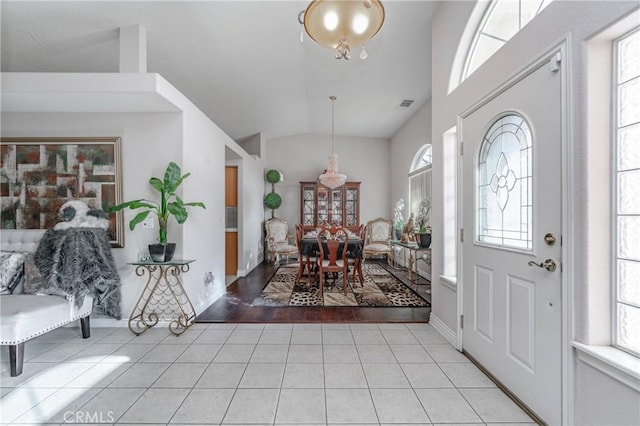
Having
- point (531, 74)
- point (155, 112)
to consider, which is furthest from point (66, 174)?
point (531, 74)

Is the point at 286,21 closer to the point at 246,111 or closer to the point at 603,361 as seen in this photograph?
the point at 246,111

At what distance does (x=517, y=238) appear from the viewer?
179 centimetres

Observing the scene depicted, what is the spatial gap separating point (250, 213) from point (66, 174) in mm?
3109

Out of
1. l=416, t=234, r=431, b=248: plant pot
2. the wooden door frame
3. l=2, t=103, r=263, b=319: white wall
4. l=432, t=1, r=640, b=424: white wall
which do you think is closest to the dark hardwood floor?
l=2, t=103, r=263, b=319: white wall

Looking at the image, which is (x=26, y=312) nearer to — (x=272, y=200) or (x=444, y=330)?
(x=444, y=330)

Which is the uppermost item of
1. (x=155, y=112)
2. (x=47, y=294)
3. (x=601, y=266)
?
(x=155, y=112)

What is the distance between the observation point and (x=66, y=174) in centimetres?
290

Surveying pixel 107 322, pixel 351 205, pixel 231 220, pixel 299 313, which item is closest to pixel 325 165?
pixel 351 205

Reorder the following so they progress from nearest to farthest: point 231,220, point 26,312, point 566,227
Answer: point 566,227, point 26,312, point 231,220

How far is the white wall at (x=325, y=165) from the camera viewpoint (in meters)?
7.29

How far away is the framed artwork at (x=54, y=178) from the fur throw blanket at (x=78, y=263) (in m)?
0.38

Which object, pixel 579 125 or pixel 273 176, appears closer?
pixel 579 125

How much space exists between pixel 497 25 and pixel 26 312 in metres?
4.19

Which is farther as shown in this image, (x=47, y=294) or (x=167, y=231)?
(x=167, y=231)
